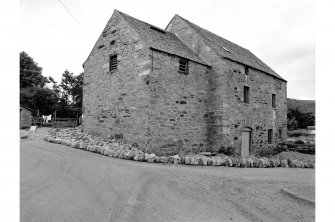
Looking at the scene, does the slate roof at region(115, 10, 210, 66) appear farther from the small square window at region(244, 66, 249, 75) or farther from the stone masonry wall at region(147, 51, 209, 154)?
the small square window at region(244, 66, 249, 75)

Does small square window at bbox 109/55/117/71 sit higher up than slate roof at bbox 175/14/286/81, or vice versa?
slate roof at bbox 175/14/286/81

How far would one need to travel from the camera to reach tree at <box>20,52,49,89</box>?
98.5 feet

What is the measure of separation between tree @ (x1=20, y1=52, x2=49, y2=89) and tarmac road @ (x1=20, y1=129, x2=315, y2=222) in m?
26.8

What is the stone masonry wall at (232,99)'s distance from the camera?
1330cm

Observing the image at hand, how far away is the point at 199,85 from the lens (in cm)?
1317

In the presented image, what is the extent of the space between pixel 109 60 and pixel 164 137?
5.39 meters

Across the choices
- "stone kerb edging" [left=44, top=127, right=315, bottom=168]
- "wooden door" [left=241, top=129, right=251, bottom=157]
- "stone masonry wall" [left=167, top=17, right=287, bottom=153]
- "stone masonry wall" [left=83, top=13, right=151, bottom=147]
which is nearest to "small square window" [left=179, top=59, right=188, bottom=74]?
"stone masonry wall" [left=167, top=17, right=287, bottom=153]

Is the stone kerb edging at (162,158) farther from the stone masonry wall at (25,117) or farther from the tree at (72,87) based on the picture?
the tree at (72,87)

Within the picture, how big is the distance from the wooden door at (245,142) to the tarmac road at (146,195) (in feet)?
22.6

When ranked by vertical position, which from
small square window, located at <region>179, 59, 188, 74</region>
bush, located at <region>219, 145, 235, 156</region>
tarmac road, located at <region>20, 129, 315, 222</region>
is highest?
small square window, located at <region>179, 59, 188, 74</region>

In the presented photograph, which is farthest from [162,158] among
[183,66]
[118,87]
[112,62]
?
[112,62]

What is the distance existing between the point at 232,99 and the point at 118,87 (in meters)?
6.66

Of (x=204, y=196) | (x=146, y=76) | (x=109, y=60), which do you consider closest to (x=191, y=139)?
(x=146, y=76)

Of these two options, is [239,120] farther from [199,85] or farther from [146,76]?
[146,76]
